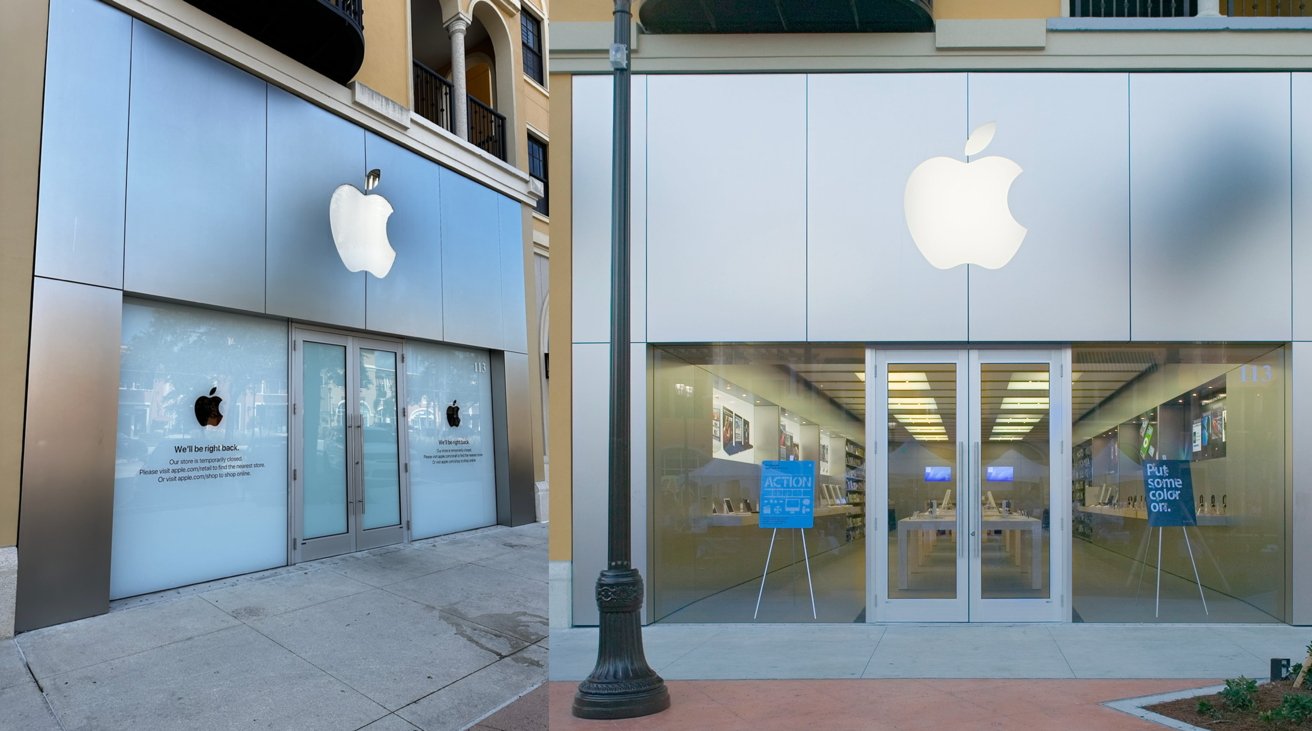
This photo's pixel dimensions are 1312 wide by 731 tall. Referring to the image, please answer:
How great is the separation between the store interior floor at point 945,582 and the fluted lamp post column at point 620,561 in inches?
118

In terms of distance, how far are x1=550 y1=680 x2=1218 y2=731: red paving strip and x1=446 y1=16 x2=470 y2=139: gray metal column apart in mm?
8167

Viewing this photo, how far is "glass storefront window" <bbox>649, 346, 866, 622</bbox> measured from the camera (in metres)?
9.99

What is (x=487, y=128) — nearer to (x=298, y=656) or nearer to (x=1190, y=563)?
(x=298, y=656)

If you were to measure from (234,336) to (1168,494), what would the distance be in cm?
960

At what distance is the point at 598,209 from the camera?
10.1 metres

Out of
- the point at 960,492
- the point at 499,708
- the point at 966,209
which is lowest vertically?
the point at 499,708

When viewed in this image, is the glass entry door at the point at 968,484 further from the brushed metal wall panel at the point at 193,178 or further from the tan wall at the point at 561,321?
the brushed metal wall panel at the point at 193,178

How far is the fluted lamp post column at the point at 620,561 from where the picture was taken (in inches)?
273

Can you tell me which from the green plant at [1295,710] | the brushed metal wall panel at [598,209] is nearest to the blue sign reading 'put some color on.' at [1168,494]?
the green plant at [1295,710]

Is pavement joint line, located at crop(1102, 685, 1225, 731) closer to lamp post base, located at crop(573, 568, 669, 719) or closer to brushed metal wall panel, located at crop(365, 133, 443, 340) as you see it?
lamp post base, located at crop(573, 568, 669, 719)

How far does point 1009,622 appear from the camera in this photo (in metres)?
9.70

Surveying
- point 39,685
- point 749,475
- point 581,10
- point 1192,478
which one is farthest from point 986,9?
point 39,685

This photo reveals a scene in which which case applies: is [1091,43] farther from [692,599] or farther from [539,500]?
[539,500]

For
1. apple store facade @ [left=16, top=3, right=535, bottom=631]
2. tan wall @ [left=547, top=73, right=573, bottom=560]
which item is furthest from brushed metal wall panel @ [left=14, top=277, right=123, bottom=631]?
tan wall @ [left=547, top=73, right=573, bottom=560]
